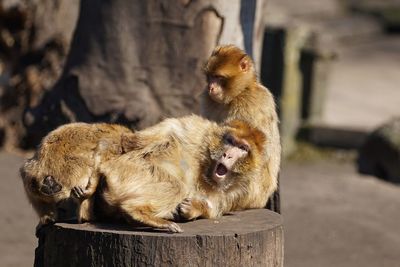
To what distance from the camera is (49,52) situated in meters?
11.6

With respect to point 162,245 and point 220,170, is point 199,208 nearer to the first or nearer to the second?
point 220,170

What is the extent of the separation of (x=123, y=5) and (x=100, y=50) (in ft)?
1.51

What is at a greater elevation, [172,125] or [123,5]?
[123,5]

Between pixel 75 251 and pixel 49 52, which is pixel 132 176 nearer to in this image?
pixel 75 251

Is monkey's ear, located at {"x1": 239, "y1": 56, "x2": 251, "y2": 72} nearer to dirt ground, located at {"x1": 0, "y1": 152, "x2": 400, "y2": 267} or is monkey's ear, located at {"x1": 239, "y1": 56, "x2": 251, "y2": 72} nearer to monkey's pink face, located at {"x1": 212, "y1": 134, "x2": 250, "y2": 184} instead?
monkey's pink face, located at {"x1": 212, "y1": 134, "x2": 250, "y2": 184}

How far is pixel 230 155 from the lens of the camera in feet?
17.6

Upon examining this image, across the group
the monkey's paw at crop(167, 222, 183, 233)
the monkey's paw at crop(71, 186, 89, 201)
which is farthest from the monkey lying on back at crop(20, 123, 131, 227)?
the monkey's paw at crop(167, 222, 183, 233)

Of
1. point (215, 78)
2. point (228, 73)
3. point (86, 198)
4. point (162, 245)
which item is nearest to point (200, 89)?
point (215, 78)

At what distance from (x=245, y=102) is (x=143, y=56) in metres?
2.53

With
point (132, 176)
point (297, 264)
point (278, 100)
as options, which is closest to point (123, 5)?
point (297, 264)

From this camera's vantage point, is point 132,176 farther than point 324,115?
No

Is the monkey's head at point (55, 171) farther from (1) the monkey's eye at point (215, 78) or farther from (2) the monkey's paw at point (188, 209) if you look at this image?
(1) the monkey's eye at point (215, 78)

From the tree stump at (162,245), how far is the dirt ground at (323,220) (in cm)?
Answer: 295

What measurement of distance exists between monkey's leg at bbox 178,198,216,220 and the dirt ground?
2979 mm
